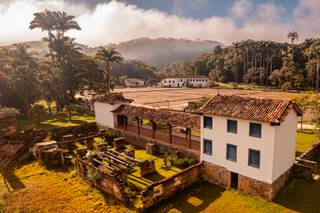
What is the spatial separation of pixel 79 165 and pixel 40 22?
3775 cm

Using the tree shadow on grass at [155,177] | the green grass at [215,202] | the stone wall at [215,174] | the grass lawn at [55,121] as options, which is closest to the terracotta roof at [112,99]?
the grass lawn at [55,121]

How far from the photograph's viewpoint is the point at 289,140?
1870 cm

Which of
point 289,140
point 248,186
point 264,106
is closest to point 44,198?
point 248,186

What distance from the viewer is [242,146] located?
60.0ft

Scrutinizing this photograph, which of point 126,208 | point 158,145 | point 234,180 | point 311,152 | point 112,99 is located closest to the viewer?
point 126,208

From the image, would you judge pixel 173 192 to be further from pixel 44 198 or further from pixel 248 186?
pixel 44 198

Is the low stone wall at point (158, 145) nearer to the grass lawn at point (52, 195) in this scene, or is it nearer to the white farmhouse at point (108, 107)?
the white farmhouse at point (108, 107)

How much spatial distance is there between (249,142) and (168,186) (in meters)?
7.06

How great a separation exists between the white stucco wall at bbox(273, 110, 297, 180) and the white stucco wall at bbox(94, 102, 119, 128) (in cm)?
2169

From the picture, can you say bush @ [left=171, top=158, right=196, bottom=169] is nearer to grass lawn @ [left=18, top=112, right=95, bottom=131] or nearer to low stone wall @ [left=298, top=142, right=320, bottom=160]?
low stone wall @ [left=298, top=142, right=320, bottom=160]

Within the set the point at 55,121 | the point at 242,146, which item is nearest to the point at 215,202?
the point at 242,146

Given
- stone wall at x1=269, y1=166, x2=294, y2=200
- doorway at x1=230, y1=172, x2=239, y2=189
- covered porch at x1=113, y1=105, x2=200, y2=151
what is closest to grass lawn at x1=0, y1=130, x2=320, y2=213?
stone wall at x1=269, y1=166, x2=294, y2=200

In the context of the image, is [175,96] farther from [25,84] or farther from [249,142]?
[249,142]

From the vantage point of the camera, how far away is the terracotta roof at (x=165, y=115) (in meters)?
23.4
